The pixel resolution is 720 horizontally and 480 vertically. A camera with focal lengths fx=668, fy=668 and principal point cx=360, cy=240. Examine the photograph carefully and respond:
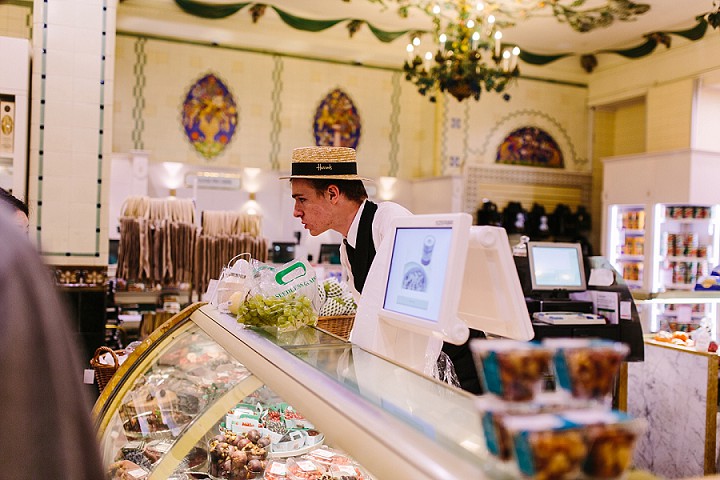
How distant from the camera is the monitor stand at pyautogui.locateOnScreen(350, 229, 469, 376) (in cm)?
188

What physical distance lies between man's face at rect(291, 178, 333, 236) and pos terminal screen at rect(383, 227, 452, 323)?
3.55ft

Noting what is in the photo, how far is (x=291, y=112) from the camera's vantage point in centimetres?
1131

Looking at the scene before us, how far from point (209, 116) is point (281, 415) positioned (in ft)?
29.5

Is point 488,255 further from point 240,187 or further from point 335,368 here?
point 240,187

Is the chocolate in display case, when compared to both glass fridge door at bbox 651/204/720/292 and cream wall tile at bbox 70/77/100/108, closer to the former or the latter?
cream wall tile at bbox 70/77/100/108

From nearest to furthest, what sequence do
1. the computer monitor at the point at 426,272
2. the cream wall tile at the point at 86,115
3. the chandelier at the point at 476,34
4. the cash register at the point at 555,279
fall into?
the computer monitor at the point at 426,272 → the cream wall tile at the point at 86,115 → the cash register at the point at 555,279 → the chandelier at the point at 476,34

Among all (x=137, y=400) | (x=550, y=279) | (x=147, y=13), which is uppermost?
(x=147, y=13)

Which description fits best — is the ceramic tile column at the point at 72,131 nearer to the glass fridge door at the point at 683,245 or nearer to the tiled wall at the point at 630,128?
the glass fridge door at the point at 683,245

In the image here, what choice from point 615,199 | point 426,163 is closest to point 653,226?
point 615,199

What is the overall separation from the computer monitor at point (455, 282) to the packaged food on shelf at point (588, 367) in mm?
674

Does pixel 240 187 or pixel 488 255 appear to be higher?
pixel 240 187

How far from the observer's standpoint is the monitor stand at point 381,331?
6.16 ft

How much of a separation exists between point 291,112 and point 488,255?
1007cm

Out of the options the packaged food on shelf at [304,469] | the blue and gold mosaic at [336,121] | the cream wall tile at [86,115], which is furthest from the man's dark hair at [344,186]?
the blue and gold mosaic at [336,121]
